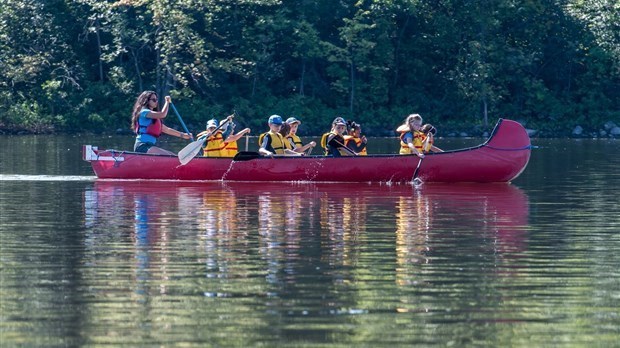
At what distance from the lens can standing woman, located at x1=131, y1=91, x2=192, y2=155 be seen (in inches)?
950

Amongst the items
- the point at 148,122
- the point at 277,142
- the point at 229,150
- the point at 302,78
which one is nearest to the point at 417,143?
the point at 277,142

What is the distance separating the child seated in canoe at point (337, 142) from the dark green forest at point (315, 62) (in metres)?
24.3

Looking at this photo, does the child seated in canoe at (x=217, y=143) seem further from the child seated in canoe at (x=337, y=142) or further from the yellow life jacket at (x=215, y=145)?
the child seated in canoe at (x=337, y=142)

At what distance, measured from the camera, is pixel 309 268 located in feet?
41.9

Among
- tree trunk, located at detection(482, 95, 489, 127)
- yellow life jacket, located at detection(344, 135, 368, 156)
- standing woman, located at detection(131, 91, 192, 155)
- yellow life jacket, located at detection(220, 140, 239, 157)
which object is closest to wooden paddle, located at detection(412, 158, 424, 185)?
yellow life jacket, located at detection(344, 135, 368, 156)

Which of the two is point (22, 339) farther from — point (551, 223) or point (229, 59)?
point (229, 59)

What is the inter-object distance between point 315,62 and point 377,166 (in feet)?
97.0

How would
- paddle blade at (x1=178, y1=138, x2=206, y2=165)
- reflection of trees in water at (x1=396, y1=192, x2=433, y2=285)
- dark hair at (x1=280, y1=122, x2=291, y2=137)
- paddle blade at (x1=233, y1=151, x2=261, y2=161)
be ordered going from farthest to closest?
dark hair at (x1=280, y1=122, x2=291, y2=137)
paddle blade at (x1=178, y1=138, x2=206, y2=165)
paddle blade at (x1=233, y1=151, x2=261, y2=161)
reflection of trees in water at (x1=396, y1=192, x2=433, y2=285)

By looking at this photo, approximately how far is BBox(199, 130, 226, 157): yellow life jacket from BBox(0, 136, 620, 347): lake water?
2585 mm

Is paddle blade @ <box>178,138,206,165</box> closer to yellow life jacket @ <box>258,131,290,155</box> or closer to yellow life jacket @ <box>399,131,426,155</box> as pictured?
yellow life jacket @ <box>258,131,290,155</box>

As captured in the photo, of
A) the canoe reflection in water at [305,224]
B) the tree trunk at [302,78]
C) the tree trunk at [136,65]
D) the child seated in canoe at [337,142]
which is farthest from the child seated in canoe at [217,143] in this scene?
the tree trunk at [302,78]

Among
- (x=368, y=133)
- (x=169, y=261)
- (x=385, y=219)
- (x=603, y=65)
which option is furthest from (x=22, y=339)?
(x=603, y=65)

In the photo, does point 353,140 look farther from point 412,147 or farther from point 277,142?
point 412,147

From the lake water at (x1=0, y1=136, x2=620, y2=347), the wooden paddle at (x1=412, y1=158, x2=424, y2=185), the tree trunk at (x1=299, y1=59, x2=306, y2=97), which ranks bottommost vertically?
the lake water at (x1=0, y1=136, x2=620, y2=347)
